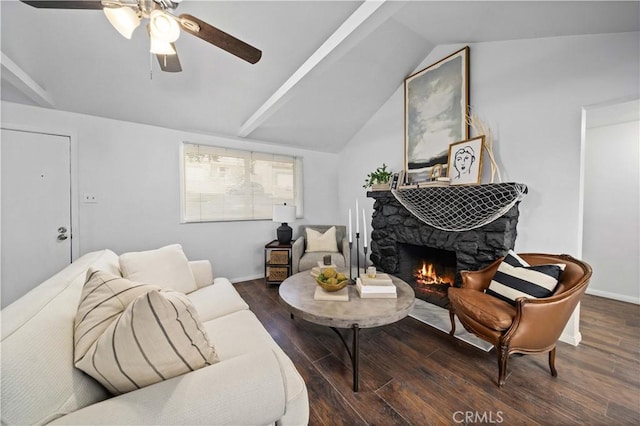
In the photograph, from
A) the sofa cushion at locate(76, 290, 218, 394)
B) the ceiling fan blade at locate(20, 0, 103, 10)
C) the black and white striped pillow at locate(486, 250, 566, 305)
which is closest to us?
the sofa cushion at locate(76, 290, 218, 394)

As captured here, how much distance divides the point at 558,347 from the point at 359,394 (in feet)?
5.62

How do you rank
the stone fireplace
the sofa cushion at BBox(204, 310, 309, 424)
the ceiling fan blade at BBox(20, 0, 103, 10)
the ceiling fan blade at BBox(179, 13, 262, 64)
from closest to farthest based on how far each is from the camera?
the sofa cushion at BBox(204, 310, 309, 424) < the ceiling fan blade at BBox(20, 0, 103, 10) < the ceiling fan blade at BBox(179, 13, 262, 64) < the stone fireplace

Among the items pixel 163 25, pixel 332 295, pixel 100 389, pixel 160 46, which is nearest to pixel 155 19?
pixel 163 25

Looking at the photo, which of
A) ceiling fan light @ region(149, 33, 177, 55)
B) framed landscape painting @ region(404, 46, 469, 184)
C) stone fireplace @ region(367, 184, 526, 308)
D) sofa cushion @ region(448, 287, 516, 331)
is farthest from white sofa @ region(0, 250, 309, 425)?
framed landscape painting @ region(404, 46, 469, 184)

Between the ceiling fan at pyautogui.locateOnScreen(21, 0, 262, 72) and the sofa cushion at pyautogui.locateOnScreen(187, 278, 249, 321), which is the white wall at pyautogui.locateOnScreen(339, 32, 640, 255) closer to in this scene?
the ceiling fan at pyautogui.locateOnScreen(21, 0, 262, 72)

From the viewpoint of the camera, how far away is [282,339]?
1.90 m

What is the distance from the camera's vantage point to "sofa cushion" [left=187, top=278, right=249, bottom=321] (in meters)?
1.52

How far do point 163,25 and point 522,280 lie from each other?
264cm

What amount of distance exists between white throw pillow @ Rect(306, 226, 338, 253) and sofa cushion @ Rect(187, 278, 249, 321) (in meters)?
1.63

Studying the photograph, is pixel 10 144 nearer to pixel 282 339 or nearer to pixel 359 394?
pixel 282 339

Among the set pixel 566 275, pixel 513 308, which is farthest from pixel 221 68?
pixel 566 275

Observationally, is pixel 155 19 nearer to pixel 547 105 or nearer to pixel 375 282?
pixel 375 282
